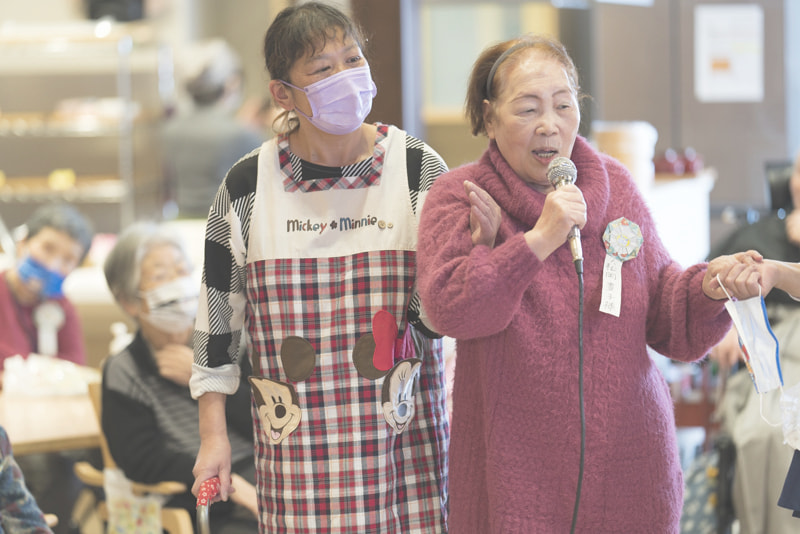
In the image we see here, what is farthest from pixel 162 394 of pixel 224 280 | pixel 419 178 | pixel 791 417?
pixel 791 417

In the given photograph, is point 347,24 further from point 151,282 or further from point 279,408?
point 151,282

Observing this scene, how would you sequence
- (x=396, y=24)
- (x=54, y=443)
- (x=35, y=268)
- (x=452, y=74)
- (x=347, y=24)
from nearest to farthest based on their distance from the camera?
(x=347, y=24), (x=54, y=443), (x=396, y=24), (x=35, y=268), (x=452, y=74)

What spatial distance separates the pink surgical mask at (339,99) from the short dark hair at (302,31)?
5 cm

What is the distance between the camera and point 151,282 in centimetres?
303

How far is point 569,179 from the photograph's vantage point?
1.49 m

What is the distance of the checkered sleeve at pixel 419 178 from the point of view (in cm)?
176

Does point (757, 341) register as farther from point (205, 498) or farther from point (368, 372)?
point (205, 498)

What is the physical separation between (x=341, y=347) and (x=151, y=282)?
4.79 ft

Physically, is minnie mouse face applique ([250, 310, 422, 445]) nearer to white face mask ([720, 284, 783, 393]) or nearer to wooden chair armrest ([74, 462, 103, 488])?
white face mask ([720, 284, 783, 393])

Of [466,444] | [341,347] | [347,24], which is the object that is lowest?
[466,444]

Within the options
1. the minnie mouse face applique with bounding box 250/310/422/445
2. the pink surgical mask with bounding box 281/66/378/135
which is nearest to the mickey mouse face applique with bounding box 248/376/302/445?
the minnie mouse face applique with bounding box 250/310/422/445

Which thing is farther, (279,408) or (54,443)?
(54,443)

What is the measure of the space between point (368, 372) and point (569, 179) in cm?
52

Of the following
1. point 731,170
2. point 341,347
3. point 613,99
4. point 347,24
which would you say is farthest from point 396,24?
point 731,170
